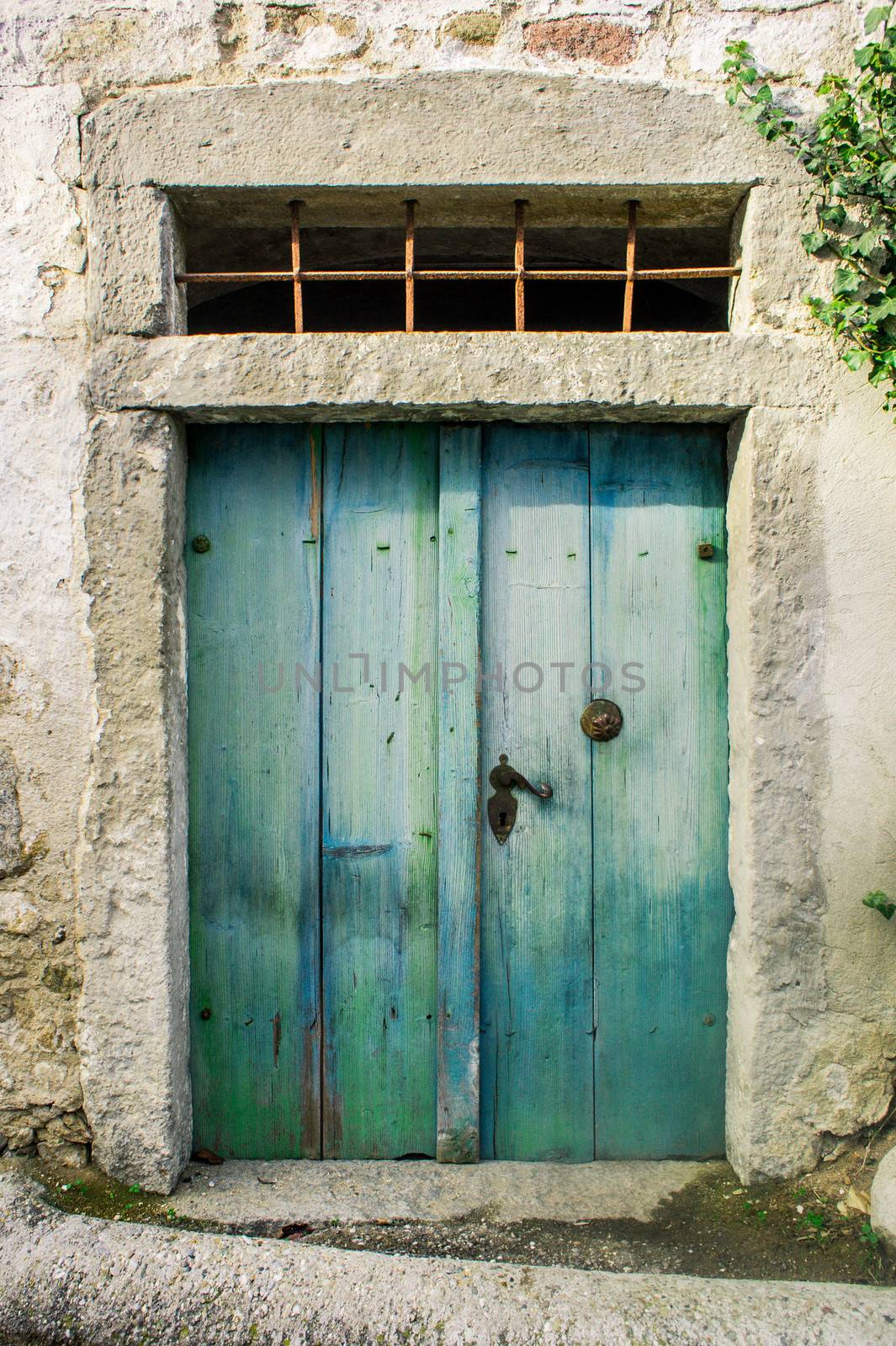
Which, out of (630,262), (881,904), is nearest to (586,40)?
(630,262)

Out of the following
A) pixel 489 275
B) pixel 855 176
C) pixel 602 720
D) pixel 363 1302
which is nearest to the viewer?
pixel 363 1302

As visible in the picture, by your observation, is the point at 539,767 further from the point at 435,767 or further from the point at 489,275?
the point at 489,275

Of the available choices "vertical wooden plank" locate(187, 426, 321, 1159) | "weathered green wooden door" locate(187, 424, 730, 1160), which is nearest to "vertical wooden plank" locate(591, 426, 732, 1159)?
"weathered green wooden door" locate(187, 424, 730, 1160)

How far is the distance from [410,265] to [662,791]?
1429 millimetres

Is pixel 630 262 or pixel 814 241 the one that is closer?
pixel 814 241

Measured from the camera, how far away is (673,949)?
2.13 metres

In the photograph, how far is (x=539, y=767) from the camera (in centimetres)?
213

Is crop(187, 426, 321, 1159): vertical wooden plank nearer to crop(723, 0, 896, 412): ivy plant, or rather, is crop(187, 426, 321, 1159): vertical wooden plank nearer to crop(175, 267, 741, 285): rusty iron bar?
crop(175, 267, 741, 285): rusty iron bar

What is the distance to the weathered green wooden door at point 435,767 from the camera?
83.6 inches

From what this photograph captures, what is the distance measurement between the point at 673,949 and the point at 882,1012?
1.60 feet

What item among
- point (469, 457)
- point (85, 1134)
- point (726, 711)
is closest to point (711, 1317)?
point (726, 711)

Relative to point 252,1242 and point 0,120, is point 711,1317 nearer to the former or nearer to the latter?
point 252,1242

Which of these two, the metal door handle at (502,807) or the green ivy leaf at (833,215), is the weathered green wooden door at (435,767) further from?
the green ivy leaf at (833,215)

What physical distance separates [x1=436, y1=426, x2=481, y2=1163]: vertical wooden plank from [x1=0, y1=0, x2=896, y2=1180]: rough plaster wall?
65cm
